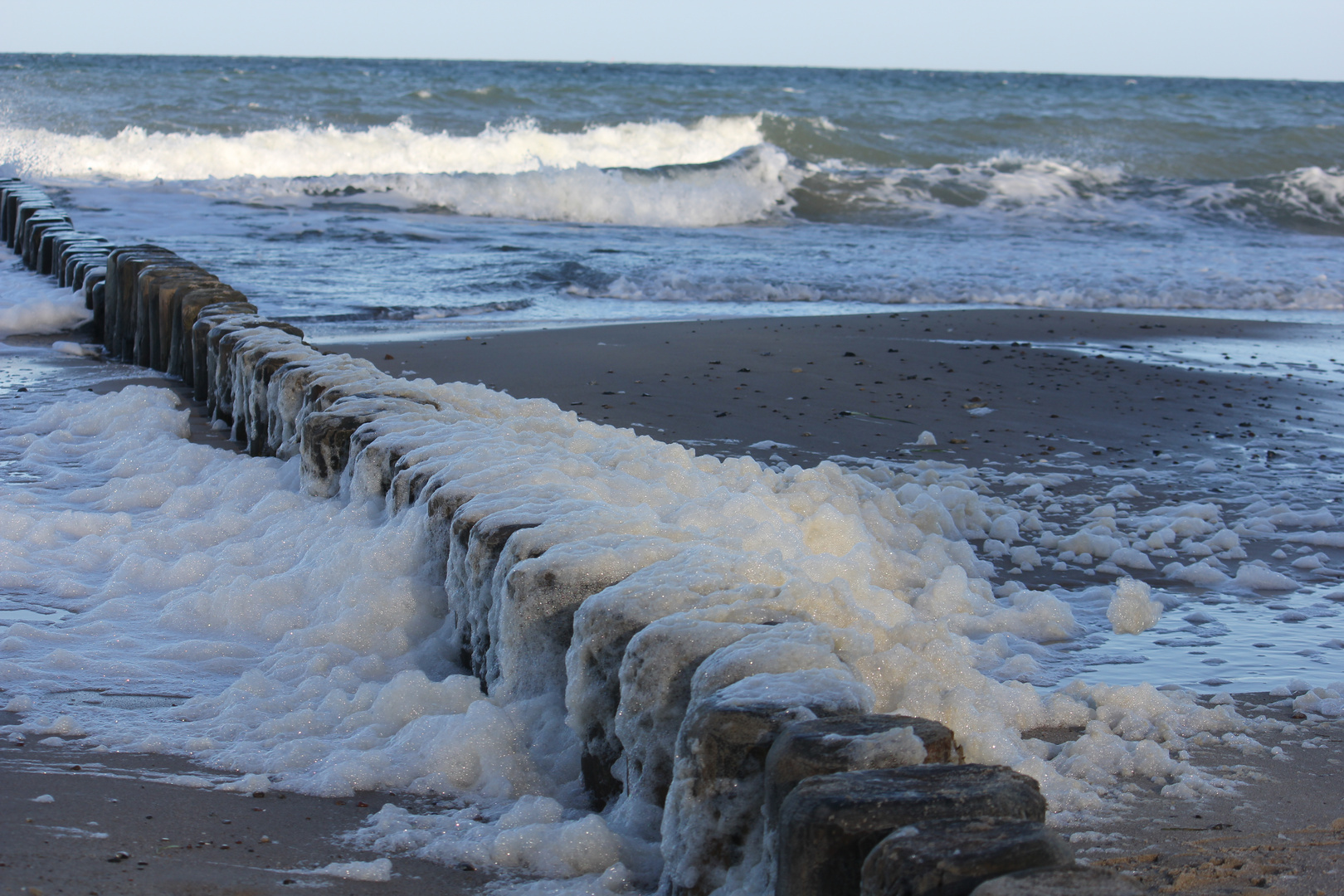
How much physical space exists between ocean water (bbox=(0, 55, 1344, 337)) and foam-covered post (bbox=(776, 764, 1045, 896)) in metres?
6.76

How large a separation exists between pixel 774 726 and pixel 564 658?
2.14 feet

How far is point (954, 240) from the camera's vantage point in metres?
14.5

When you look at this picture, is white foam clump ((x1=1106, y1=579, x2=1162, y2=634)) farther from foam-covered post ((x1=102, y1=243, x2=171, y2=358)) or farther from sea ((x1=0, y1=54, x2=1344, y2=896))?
foam-covered post ((x1=102, y1=243, x2=171, y2=358))

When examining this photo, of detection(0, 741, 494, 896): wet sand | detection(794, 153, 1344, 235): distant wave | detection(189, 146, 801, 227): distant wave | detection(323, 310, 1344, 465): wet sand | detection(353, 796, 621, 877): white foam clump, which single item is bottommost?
detection(0, 741, 494, 896): wet sand

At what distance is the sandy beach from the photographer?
1928mm

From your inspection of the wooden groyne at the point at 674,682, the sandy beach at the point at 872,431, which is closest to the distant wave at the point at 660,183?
the sandy beach at the point at 872,431

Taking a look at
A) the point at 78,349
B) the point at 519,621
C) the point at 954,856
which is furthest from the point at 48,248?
the point at 954,856

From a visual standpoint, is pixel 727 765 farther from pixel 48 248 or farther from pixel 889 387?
pixel 48 248

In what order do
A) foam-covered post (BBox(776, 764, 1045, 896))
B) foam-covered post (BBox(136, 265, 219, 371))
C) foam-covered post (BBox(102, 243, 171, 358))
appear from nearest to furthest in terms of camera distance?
foam-covered post (BBox(776, 764, 1045, 896)) < foam-covered post (BBox(136, 265, 219, 371)) < foam-covered post (BBox(102, 243, 171, 358))

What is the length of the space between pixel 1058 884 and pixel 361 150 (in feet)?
77.7

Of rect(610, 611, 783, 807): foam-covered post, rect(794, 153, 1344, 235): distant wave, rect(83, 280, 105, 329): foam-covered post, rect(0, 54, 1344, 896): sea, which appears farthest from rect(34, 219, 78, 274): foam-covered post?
rect(794, 153, 1344, 235): distant wave

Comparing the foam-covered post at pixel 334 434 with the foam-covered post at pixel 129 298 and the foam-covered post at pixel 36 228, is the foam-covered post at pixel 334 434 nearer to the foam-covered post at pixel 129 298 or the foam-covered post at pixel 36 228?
the foam-covered post at pixel 129 298

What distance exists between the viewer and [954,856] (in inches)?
50.8

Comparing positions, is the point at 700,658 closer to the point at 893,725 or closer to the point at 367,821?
the point at 893,725
